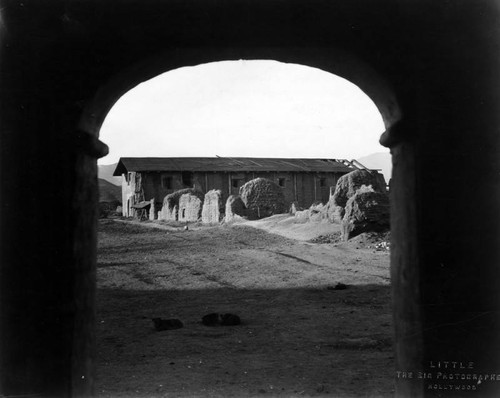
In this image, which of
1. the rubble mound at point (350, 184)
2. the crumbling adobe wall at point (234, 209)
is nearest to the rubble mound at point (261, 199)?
the crumbling adobe wall at point (234, 209)

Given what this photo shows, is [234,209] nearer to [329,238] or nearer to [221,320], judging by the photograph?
[329,238]

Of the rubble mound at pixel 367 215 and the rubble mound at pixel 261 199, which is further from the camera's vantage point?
the rubble mound at pixel 261 199

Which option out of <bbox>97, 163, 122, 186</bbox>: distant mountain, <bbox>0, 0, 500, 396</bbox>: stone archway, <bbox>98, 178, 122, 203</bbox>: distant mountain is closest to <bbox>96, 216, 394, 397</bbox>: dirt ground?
<bbox>0, 0, 500, 396</bbox>: stone archway

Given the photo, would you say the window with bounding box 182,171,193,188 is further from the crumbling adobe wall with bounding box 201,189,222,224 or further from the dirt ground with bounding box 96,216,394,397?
the dirt ground with bounding box 96,216,394,397

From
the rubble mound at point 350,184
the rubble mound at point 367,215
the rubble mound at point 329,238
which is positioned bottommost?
the rubble mound at point 329,238

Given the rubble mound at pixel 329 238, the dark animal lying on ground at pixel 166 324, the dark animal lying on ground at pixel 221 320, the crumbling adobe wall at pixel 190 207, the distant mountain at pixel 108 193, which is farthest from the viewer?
the distant mountain at pixel 108 193

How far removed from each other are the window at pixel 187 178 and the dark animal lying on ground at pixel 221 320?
102 ft

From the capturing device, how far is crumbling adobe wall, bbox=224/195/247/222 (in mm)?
25219

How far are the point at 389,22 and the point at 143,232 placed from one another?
1788cm

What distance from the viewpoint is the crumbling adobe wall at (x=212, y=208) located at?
2658 cm

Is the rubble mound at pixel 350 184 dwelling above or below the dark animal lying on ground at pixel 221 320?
above

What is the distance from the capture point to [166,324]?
26.1 feet

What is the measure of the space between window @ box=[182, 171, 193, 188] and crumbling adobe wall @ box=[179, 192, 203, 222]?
30.5 ft

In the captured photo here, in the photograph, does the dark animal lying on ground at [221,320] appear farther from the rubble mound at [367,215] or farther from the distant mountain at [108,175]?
the distant mountain at [108,175]
